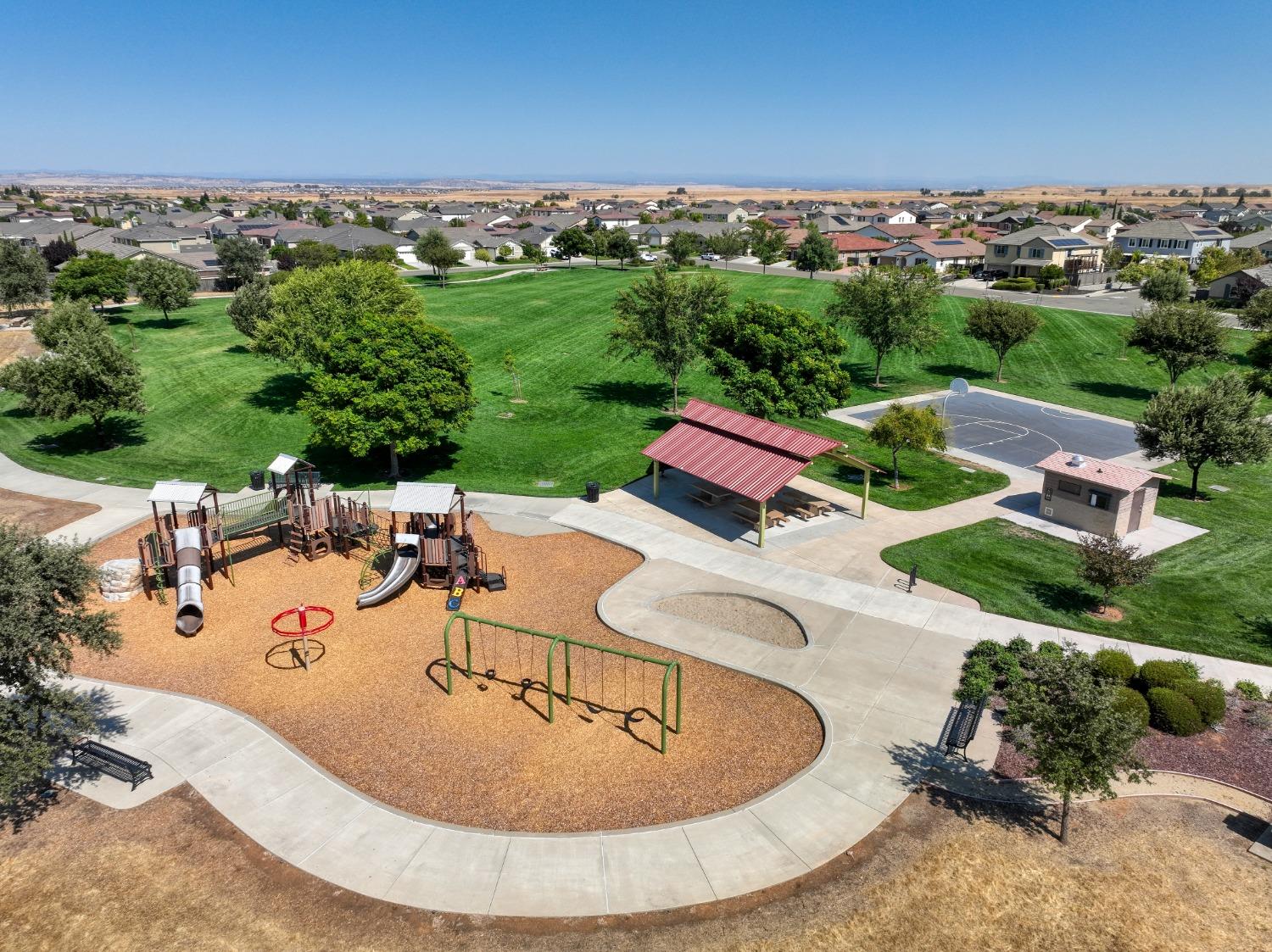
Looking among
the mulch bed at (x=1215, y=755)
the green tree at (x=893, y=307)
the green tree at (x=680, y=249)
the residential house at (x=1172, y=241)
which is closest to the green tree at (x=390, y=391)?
the mulch bed at (x=1215, y=755)

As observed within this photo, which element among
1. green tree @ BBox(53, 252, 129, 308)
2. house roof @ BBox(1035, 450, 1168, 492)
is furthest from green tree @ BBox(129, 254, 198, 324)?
house roof @ BBox(1035, 450, 1168, 492)

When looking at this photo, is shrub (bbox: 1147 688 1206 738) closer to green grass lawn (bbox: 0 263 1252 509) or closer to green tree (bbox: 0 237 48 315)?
green grass lawn (bbox: 0 263 1252 509)

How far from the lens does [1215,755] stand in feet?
55.2

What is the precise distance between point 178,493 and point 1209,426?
38.2 meters

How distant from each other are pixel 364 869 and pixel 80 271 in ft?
269

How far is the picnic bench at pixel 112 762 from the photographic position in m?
15.8

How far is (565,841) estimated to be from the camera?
1446 centimetres

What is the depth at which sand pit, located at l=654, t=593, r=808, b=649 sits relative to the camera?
21891 mm

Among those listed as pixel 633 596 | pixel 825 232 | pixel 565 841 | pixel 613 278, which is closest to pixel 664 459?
pixel 633 596

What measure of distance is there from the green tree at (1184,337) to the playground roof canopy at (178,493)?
51.4 m

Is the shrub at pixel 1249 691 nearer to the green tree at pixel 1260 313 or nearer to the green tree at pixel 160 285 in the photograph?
the green tree at pixel 1260 313

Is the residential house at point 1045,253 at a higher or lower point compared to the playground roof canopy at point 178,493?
higher

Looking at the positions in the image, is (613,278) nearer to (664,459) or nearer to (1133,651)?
(664,459)

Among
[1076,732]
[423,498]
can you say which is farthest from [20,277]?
[1076,732]
